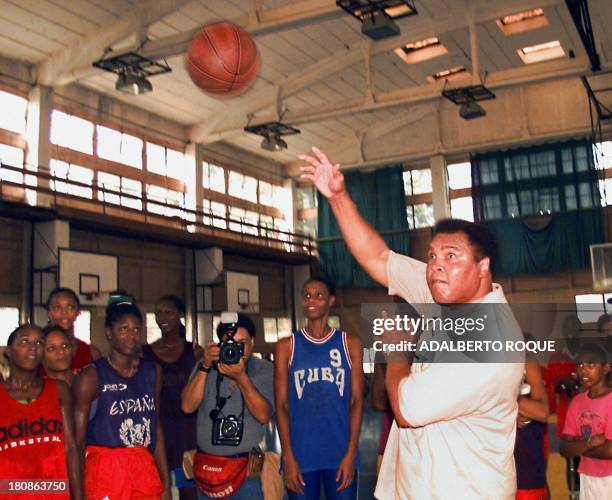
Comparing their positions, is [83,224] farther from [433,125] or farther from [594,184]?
[594,184]

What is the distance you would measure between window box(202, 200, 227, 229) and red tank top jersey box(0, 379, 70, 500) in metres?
13.7

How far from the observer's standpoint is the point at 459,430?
1.77 m

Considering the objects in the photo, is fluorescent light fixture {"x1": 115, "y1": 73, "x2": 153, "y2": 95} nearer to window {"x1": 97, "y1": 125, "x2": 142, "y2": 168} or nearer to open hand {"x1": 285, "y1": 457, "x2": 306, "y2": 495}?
window {"x1": 97, "y1": 125, "x2": 142, "y2": 168}

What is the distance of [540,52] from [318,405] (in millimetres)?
14708

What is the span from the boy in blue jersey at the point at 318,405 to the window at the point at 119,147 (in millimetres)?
11984

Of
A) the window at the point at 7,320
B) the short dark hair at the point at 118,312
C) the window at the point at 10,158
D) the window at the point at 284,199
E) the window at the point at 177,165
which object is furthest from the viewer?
the window at the point at 284,199

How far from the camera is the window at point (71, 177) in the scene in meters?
13.6

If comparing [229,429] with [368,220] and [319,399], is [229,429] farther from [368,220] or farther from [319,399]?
[368,220]

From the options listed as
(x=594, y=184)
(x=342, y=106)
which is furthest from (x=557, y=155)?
(x=342, y=106)

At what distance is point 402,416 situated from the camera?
1.72 meters

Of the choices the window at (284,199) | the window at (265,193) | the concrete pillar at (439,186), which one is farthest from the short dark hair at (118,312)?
the window at (284,199)

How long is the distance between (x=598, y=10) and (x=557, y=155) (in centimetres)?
434

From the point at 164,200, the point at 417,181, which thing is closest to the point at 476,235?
the point at 164,200

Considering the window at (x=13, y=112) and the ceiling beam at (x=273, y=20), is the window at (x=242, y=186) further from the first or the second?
the ceiling beam at (x=273, y=20)
